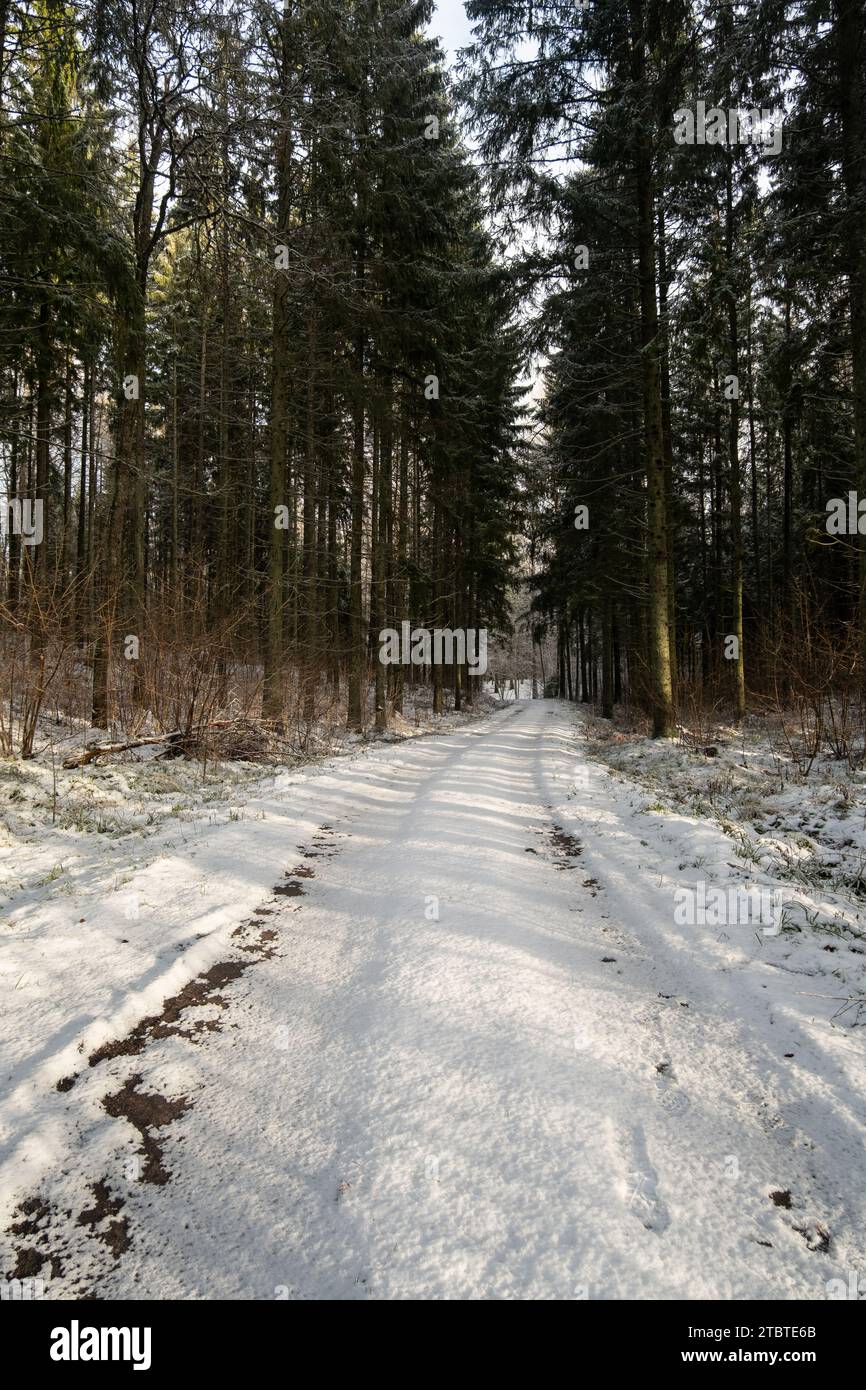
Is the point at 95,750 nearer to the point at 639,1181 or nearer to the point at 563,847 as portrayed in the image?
the point at 563,847

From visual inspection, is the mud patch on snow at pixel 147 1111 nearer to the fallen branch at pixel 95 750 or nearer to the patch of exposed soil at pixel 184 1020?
the patch of exposed soil at pixel 184 1020

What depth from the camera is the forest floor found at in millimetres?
1647

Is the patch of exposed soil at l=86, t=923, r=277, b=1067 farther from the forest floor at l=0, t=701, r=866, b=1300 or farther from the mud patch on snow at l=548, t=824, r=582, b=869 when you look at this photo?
the mud patch on snow at l=548, t=824, r=582, b=869

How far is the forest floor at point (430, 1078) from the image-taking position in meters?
1.65

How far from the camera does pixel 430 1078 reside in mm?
2342

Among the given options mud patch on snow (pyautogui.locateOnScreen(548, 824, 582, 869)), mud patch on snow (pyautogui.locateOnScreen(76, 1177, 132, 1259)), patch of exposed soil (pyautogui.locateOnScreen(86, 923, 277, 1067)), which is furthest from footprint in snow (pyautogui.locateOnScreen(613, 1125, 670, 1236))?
mud patch on snow (pyautogui.locateOnScreen(548, 824, 582, 869))

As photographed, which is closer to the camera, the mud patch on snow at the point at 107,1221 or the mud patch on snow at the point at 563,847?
the mud patch on snow at the point at 107,1221

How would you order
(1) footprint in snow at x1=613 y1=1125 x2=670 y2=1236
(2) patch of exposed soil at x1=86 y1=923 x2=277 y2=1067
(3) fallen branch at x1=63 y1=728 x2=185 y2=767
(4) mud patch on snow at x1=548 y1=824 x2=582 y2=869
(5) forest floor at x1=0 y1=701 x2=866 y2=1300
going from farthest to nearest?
1. (3) fallen branch at x1=63 y1=728 x2=185 y2=767
2. (4) mud patch on snow at x1=548 y1=824 x2=582 y2=869
3. (2) patch of exposed soil at x1=86 y1=923 x2=277 y2=1067
4. (1) footprint in snow at x1=613 y1=1125 x2=670 y2=1236
5. (5) forest floor at x1=0 y1=701 x2=866 y2=1300

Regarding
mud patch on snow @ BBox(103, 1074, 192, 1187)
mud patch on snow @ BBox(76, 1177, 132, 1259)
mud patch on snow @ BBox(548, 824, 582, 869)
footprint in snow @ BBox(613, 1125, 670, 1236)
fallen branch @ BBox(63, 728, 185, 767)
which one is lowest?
footprint in snow @ BBox(613, 1125, 670, 1236)

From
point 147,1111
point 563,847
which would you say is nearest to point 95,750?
point 563,847

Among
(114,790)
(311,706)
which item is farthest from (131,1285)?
(311,706)

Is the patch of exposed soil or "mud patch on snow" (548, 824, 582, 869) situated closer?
the patch of exposed soil

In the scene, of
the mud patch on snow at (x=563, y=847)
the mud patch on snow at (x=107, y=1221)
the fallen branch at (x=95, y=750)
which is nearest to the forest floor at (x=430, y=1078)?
the mud patch on snow at (x=107, y=1221)

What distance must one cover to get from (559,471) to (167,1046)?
19.0 metres
